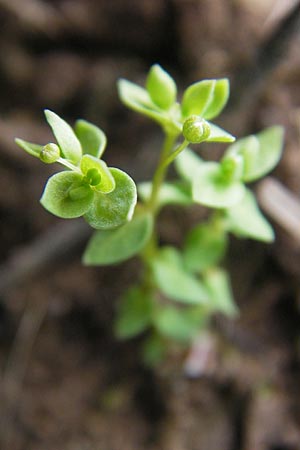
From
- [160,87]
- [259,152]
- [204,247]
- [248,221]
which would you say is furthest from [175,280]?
[160,87]

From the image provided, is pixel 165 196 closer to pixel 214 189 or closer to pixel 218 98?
pixel 214 189

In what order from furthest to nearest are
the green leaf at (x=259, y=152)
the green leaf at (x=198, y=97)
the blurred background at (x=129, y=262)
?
the blurred background at (x=129, y=262), the green leaf at (x=259, y=152), the green leaf at (x=198, y=97)

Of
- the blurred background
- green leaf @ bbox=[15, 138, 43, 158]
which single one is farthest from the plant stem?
the blurred background

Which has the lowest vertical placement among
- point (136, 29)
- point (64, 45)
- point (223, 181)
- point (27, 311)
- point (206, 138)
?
point (27, 311)

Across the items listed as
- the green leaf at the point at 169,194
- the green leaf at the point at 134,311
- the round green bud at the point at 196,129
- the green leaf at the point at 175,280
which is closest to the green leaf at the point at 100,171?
the round green bud at the point at 196,129

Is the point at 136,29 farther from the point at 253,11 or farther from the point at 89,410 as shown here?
the point at 89,410

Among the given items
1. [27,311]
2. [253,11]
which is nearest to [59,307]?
[27,311]

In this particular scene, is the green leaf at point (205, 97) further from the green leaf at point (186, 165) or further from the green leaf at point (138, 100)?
the green leaf at point (186, 165)
